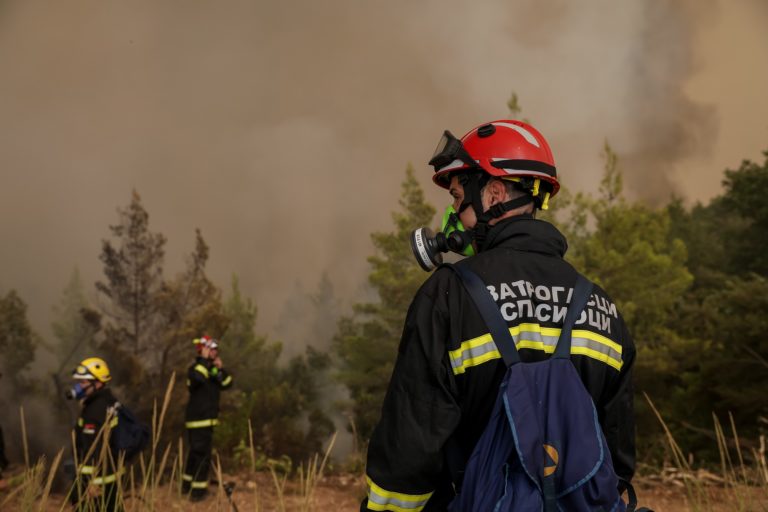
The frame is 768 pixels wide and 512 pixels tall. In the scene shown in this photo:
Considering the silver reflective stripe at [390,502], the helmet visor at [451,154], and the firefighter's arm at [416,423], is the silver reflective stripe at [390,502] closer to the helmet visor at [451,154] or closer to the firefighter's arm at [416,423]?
the firefighter's arm at [416,423]

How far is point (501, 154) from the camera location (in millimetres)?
1965

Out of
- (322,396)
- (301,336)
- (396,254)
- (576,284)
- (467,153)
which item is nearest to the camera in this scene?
(576,284)

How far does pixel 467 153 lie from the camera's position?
78.6 inches

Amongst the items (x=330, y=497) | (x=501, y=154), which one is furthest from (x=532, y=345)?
(x=330, y=497)

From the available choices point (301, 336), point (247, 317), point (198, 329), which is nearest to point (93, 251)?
point (247, 317)

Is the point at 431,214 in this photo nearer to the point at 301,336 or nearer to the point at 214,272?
the point at 214,272

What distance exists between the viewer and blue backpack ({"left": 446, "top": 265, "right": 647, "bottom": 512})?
1493mm

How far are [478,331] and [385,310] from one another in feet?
52.4

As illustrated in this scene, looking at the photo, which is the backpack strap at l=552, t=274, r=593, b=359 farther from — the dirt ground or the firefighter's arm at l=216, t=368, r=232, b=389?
the firefighter's arm at l=216, t=368, r=232, b=389

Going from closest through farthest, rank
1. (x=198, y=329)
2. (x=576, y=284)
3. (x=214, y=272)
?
(x=576, y=284) < (x=198, y=329) < (x=214, y=272)

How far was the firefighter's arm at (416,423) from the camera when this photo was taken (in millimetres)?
1556

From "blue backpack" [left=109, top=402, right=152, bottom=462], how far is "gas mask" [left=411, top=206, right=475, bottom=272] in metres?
4.02

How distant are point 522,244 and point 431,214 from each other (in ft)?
57.5

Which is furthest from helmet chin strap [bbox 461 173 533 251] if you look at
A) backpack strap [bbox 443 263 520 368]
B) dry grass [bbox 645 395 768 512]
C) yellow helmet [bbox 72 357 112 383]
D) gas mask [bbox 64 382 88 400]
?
gas mask [bbox 64 382 88 400]
